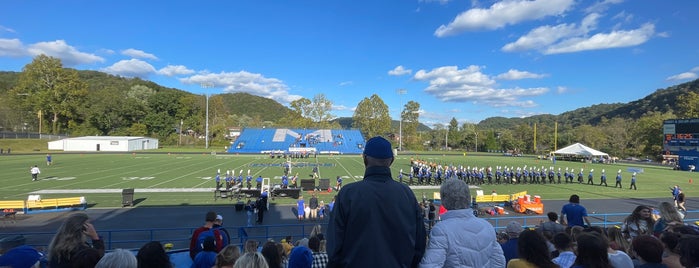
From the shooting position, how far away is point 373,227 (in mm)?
2172

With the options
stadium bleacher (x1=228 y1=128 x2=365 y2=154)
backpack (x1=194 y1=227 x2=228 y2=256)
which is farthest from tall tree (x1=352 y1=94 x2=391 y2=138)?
backpack (x1=194 y1=227 x2=228 y2=256)

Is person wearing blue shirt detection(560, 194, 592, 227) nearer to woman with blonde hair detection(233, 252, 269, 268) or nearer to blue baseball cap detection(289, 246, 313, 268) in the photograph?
blue baseball cap detection(289, 246, 313, 268)

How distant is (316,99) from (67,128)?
185ft

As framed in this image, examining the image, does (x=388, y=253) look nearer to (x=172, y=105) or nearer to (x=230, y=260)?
(x=230, y=260)

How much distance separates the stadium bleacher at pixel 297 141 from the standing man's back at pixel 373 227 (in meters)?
64.0

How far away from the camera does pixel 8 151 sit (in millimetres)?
55281

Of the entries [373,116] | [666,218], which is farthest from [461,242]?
[373,116]

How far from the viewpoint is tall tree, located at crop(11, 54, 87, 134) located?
7638cm

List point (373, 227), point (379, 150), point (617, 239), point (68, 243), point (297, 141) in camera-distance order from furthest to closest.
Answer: point (297, 141)
point (617, 239)
point (68, 243)
point (379, 150)
point (373, 227)

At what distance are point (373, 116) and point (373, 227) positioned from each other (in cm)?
9385

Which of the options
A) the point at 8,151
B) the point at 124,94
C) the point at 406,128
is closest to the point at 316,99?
the point at 406,128

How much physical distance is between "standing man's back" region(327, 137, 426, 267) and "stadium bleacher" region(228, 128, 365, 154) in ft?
210

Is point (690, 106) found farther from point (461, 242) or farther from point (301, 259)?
point (461, 242)

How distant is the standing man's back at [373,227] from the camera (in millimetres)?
2156
